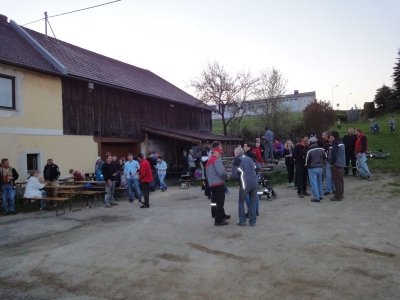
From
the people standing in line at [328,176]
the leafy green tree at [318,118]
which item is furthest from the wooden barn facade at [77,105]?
the leafy green tree at [318,118]

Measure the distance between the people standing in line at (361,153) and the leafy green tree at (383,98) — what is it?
3558 centimetres

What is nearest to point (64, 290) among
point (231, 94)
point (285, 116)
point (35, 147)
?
point (35, 147)

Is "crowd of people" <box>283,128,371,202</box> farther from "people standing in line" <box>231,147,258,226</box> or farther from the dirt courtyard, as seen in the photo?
"people standing in line" <box>231,147,258,226</box>

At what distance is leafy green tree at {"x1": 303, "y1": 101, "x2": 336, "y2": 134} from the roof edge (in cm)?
2774

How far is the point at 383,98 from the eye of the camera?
161 feet

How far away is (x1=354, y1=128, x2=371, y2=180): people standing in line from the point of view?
1381 cm

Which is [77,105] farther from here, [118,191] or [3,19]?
[3,19]

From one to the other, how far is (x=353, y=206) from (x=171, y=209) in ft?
16.8

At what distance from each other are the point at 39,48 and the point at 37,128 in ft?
14.9

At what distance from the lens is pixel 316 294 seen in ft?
15.3

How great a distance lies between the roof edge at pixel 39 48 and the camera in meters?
17.2

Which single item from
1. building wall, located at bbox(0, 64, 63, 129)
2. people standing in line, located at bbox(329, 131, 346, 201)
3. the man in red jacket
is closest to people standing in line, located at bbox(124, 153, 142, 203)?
the man in red jacket

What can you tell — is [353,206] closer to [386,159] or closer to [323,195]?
[323,195]

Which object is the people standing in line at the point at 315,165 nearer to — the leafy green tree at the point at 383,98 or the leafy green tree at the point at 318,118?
the leafy green tree at the point at 318,118
